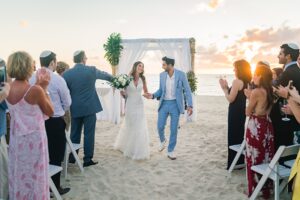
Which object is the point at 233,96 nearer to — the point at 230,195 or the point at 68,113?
the point at 230,195

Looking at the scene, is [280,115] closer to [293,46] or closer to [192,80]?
[293,46]

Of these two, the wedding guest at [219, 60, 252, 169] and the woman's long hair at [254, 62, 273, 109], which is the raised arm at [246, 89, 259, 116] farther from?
the wedding guest at [219, 60, 252, 169]

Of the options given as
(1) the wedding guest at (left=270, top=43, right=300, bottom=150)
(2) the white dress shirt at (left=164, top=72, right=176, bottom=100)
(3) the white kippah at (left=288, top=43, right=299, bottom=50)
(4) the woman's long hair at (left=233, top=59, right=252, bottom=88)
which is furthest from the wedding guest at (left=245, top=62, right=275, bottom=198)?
(2) the white dress shirt at (left=164, top=72, right=176, bottom=100)

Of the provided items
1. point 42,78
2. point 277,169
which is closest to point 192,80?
point 277,169

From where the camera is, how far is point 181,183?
5.33m

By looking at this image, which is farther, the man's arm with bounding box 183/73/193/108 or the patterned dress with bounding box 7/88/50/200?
the man's arm with bounding box 183/73/193/108

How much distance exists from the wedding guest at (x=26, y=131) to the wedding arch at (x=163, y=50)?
860 cm

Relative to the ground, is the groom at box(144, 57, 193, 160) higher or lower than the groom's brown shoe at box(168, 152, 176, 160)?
higher

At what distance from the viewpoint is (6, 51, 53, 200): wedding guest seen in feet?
10.5

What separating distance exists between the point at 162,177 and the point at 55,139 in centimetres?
213

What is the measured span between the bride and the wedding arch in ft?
16.8

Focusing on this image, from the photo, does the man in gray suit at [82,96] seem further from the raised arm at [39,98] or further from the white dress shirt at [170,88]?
the raised arm at [39,98]

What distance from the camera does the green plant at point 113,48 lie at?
12.3 meters

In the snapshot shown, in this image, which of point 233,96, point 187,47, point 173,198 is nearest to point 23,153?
point 173,198
